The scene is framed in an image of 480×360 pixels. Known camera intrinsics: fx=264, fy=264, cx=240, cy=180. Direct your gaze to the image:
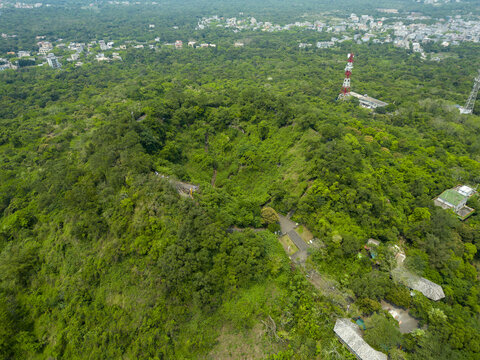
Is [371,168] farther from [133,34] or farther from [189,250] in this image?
[133,34]

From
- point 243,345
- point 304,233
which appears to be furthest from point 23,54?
point 243,345

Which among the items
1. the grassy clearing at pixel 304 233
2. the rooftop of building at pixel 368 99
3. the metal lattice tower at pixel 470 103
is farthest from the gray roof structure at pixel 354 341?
the metal lattice tower at pixel 470 103

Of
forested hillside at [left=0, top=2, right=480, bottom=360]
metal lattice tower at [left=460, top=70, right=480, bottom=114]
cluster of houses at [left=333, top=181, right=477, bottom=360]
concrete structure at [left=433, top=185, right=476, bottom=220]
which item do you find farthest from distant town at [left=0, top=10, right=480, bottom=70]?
cluster of houses at [left=333, top=181, right=477, bottom=360]

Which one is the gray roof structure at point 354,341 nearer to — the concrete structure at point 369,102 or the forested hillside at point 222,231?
the forested hillside at point 222,231

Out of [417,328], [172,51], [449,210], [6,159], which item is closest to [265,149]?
[449,210]

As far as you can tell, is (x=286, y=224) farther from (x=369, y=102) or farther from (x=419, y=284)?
(x=369, y=102)

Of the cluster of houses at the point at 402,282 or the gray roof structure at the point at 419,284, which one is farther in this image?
the gray roof structure at the point at 419,284

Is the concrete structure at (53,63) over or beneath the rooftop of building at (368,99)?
over

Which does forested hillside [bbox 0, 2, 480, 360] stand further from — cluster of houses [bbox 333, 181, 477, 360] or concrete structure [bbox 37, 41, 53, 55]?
concrete structure [bbox 37, 41, 53, 55]
